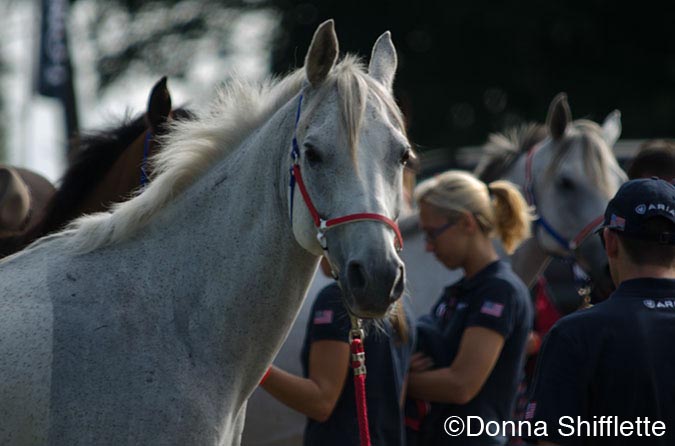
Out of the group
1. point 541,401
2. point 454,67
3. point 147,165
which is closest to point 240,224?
point 147,165

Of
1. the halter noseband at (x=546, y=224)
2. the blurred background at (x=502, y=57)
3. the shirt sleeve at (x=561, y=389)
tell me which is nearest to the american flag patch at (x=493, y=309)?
the shirt sleeve at (x=561, y=389)

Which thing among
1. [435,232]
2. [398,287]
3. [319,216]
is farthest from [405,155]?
[435,232]

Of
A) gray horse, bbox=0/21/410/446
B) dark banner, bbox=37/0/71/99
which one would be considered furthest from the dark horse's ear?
dark banner, bbox=37/0/71/99

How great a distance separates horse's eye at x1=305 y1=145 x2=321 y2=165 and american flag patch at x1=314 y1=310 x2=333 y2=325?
4.01 ft

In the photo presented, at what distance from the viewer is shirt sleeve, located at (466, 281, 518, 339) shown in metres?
4.62

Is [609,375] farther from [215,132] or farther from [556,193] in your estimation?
[556,193]

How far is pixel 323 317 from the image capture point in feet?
14.0

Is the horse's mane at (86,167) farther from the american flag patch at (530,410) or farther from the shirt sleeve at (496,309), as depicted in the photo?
the american flag patch at (530,410)

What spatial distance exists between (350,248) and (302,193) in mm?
283

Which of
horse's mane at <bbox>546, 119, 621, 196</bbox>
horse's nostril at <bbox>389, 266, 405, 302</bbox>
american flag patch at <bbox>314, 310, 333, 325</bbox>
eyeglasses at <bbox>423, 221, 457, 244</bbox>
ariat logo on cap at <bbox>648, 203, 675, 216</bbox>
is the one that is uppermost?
horse's mane at <bbox>546, 119, 621, 196</bbox>

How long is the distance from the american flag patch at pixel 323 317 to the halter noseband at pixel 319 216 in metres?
1.10

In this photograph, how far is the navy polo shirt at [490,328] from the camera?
15.2 feet

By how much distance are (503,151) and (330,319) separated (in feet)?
9.99

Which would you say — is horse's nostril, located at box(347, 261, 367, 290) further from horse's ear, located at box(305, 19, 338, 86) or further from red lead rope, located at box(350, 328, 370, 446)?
horse's ear, located at box(305, 19, 338, 86)
